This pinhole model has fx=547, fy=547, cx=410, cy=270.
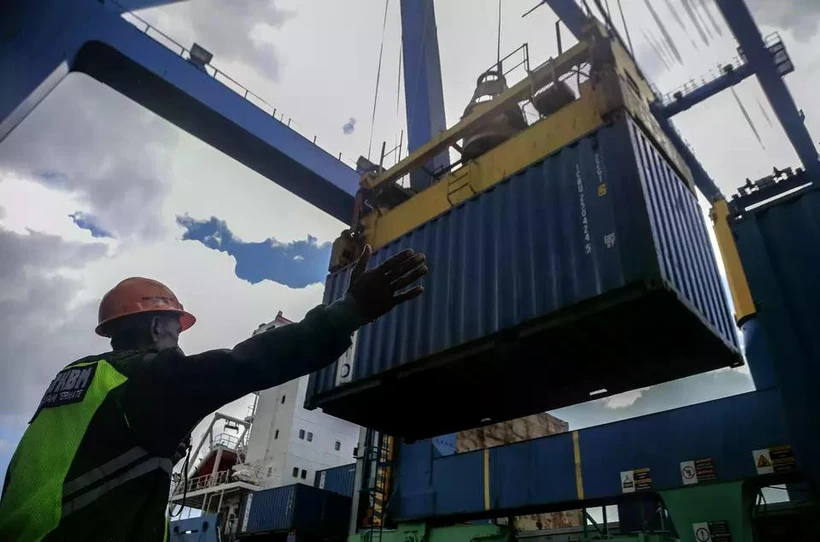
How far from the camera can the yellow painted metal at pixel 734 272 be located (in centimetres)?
1377

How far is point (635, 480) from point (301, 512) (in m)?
12.4

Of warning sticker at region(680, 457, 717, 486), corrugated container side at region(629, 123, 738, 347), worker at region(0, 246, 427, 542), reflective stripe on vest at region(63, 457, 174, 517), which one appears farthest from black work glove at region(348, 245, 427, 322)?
warning sticker at region(680, 457, 717, 486)

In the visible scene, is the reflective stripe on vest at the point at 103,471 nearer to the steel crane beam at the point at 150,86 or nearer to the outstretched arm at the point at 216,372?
the outstretched arm at the point at 216,372

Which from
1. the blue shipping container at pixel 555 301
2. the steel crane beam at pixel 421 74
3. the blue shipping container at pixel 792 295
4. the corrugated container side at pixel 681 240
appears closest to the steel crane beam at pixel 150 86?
the steel crane beam at pixel 421 74

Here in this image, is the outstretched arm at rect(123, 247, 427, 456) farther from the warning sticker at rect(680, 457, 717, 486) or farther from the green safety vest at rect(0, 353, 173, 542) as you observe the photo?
the warning sticker at rect(680, 457, 717, 486)

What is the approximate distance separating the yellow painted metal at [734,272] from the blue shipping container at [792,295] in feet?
19.6

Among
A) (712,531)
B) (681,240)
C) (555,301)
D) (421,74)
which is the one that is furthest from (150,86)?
(712,531)

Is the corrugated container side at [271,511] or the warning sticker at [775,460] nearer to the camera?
the warning sticker at [775,460]

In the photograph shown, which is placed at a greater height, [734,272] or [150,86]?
[150,86]

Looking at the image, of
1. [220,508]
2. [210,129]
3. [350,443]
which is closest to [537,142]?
[210,129]

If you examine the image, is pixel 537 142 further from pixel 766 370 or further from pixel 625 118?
pixel 766 370

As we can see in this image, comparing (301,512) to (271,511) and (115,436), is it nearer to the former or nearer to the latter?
(271,511)

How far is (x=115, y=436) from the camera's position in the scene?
1623mm

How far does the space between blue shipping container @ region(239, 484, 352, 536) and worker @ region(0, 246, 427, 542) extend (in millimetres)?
17682
